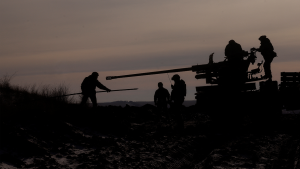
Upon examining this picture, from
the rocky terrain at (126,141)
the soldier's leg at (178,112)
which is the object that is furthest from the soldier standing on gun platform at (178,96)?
the rocky terrain at (126,141)

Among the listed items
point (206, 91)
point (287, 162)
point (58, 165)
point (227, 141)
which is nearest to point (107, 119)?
point (206, 91)

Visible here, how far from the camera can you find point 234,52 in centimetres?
1620

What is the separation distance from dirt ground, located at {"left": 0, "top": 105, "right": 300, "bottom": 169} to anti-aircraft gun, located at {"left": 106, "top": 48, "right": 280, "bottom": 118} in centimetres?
72

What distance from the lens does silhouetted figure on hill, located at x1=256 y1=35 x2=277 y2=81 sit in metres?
16.5

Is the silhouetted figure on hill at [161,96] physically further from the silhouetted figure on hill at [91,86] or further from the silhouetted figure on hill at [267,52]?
the silhouetted figure on hill at [267,52]

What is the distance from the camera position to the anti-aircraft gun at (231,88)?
16.0m

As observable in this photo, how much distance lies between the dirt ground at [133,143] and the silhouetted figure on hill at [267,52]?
5.91 feet

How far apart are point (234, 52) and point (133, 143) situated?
5.79 metres

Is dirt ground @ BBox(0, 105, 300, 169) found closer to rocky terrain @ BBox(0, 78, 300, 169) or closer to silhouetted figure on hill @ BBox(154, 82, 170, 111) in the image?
rocky terrain @ BBox(0, 78, 300, 169)

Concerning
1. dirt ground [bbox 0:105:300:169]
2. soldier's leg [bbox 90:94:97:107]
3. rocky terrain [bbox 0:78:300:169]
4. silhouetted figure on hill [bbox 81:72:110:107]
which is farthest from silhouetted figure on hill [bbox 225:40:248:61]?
soldier's leg [bbox 90:94:97:107]

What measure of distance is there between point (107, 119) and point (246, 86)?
5.24m

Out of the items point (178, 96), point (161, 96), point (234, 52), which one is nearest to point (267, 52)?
point (234, 52)

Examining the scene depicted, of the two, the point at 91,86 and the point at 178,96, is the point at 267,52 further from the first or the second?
the point at 91,86

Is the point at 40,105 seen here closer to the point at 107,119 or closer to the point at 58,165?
the point at 107,119
